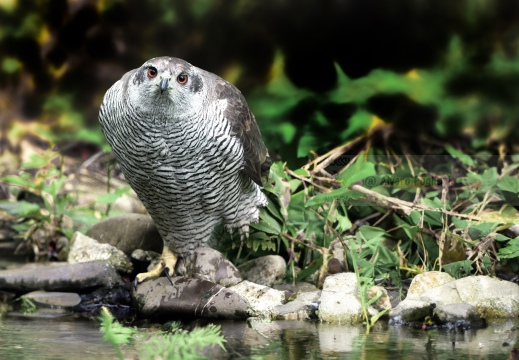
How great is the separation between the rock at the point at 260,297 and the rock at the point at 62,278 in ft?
2.20

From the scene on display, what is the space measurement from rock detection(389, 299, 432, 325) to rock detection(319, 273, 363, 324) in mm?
151

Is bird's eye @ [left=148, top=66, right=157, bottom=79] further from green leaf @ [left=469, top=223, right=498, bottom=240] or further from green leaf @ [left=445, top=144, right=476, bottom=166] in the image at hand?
green leaf @ [left=445, top=144, right=476, bottom=166]

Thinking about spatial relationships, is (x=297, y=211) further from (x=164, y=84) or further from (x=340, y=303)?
(x=164, y=84)

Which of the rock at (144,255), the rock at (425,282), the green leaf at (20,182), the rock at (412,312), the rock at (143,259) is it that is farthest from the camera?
the green leaf at (20,182)

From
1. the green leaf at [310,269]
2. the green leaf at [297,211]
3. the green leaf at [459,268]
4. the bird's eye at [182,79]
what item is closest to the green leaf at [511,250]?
the green leaf at [459,268]

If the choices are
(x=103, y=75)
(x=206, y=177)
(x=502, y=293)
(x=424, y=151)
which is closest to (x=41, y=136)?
(x=103, y=75)

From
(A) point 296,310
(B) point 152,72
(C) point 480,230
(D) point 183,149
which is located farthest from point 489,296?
(B) point 152,72

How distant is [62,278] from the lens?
14.1 ft

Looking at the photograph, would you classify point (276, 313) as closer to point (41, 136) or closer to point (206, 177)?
point (206, 177)

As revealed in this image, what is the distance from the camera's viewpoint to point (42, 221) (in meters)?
5.29

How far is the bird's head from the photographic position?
3711 mm

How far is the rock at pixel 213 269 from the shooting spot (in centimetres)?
418

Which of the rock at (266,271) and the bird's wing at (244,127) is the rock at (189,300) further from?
the bird's wing at (244,127)

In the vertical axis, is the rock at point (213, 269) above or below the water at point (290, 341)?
above
